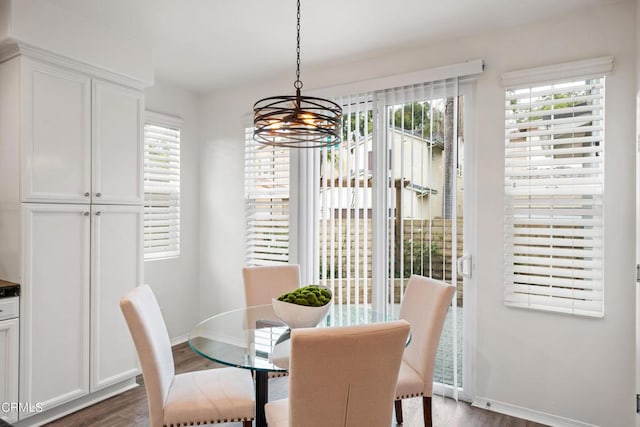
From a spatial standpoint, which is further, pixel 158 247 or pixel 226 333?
pixel 158 247

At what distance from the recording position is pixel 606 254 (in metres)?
2.46

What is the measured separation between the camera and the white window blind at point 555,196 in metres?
2.51

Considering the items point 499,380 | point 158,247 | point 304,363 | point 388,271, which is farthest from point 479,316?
point 158,247

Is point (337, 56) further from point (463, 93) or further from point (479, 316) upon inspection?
point (479, 316)

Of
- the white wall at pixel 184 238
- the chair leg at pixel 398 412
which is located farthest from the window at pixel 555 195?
the white wall at pixel 184 238

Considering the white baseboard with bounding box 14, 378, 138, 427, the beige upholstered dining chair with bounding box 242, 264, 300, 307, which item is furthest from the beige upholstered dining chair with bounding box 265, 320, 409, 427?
the white baseboard with bounding box 14, 378, 138, 427

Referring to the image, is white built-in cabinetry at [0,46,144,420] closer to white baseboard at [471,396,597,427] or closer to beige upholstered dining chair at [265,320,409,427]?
beige upholstered dining chair at [265,320,409,427]

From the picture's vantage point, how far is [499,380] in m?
2.81

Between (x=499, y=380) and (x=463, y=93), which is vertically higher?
(x=463, y=93)

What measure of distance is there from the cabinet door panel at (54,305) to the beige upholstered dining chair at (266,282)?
1102 millimetres

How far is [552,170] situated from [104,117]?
308 centimetres

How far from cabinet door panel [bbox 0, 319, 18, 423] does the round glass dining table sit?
1119 mm

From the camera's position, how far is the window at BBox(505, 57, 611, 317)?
8.22ft

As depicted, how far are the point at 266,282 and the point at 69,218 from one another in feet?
4.57
